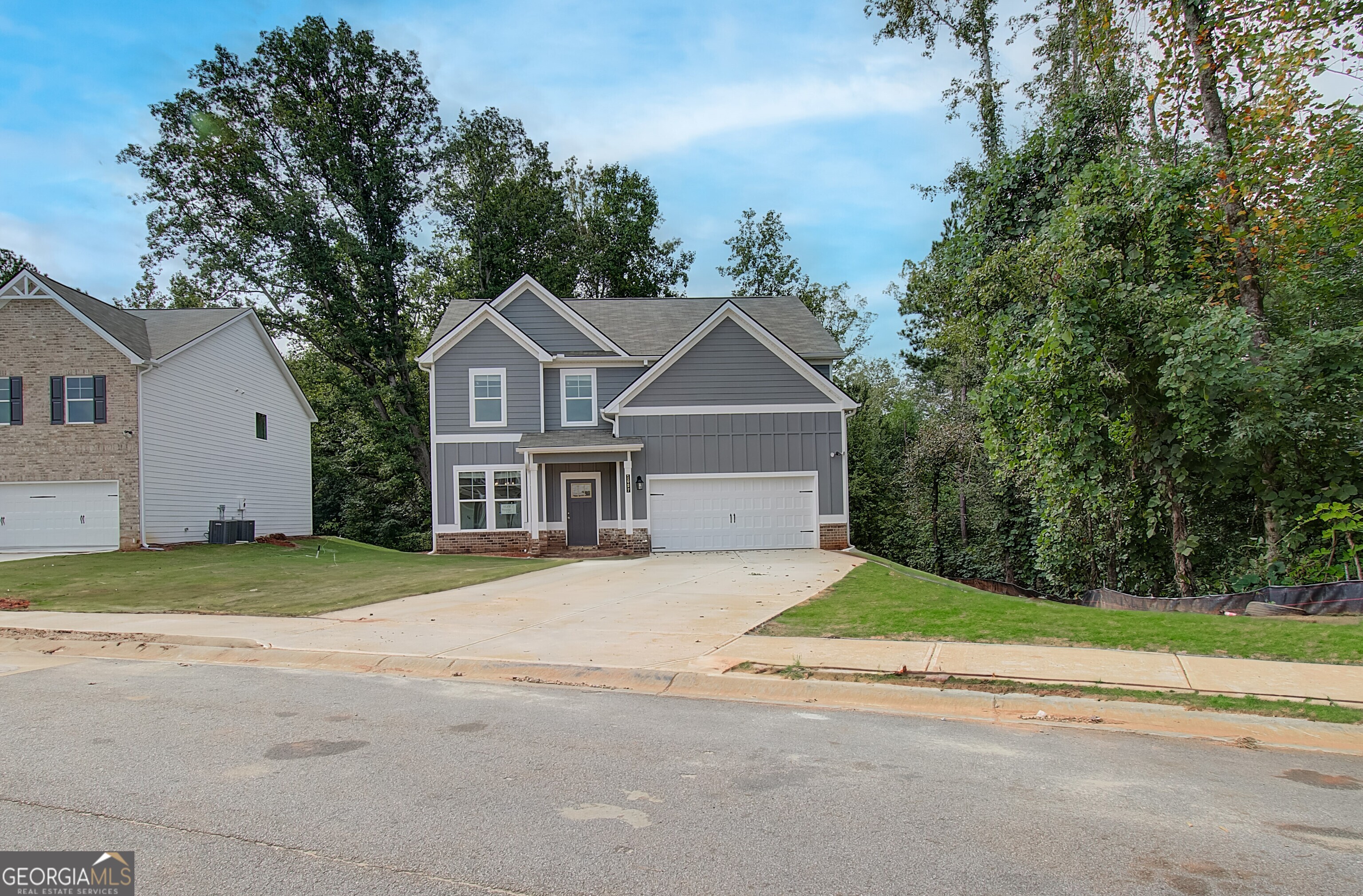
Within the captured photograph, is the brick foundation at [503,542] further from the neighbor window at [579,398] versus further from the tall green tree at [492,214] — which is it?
the tall green tree at [492,214]

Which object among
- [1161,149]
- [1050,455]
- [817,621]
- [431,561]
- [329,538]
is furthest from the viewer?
[329,538]

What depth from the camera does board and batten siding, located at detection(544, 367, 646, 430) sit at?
24.1 meters

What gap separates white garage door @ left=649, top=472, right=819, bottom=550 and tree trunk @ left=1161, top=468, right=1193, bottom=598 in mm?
9793

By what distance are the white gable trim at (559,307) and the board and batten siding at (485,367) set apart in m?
1.06

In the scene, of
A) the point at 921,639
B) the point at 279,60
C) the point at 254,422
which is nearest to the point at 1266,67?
the point at 921,639

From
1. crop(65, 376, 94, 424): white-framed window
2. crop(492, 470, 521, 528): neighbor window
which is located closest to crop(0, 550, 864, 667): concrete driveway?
crop(492, 470, 521, 528): neighbor window

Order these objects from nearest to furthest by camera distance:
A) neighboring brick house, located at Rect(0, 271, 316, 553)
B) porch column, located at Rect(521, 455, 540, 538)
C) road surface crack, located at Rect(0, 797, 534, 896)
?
road surface crack, located at Rect(0, 797, 534, 896), neighboring brick house, located at Rect(0, 271, 316, 553), porch column, located at Rect(521, 455, 540, 538)

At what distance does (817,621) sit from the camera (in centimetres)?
977

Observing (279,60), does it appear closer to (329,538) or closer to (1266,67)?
(329,538)

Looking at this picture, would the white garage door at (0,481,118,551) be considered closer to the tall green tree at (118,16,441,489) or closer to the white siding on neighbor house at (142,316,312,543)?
the white siding on neighbor house at (142,316,312,543)

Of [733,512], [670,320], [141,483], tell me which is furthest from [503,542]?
[141,483]

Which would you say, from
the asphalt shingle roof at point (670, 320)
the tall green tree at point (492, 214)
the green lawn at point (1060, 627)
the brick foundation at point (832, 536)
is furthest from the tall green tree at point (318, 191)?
the green lawn at point (1060, 627)

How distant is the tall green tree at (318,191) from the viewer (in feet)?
108

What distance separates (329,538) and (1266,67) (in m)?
30.5
